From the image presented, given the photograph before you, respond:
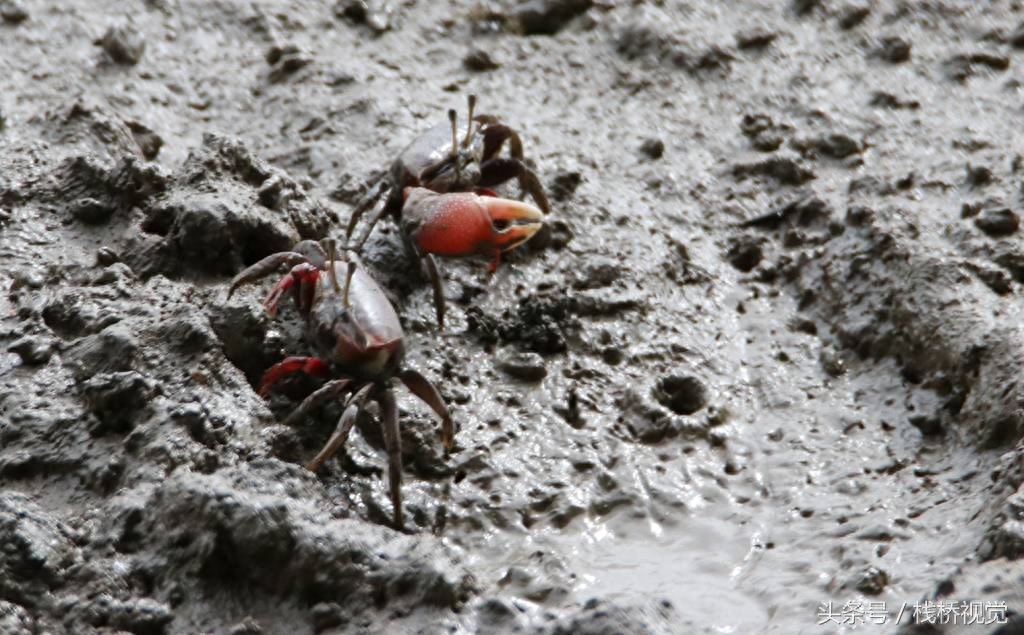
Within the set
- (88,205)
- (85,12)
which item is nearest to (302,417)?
(88,205)

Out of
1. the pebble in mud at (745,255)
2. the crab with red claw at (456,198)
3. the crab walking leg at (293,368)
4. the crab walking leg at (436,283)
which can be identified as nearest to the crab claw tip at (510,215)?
the crab with red claw at (456,198)

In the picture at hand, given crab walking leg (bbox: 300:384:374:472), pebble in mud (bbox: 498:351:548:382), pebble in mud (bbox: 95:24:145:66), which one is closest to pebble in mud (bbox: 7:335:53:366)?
crab walking leg (bbox: 300:384:374:472)

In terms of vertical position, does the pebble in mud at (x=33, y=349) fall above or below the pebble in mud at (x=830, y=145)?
above

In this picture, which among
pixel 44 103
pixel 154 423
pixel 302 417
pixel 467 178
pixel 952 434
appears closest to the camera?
pixel 154 423

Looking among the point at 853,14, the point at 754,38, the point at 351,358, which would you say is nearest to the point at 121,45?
the point at 351,358

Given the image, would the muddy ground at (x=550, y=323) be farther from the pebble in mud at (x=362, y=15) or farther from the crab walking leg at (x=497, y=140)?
the crab walking leg at (x=497, y=140)

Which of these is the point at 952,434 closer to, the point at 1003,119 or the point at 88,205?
the point at 1003,119
